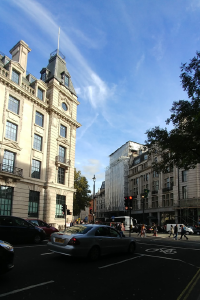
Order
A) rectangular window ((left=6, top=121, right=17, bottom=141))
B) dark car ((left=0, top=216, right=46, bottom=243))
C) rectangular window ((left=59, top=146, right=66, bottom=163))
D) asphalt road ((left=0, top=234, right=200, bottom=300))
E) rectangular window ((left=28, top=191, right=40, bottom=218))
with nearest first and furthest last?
asphalt road ((left=0, top=234, right=200, bottom=300)) → dark car ((left=0, top=216, right=46, bottom=243)) → rectangular window ((left=6, top=121, right=17, bottom=141)) → rectangular window ((left=28, top=191, right=40, bottom=218)) → rectangular window ((left=59, top=146, right=66, bottom=163))

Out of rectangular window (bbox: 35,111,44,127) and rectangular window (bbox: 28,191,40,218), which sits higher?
rectangular window (bbox: 35,111,44,127)

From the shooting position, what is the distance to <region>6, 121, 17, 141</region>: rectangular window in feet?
82.9

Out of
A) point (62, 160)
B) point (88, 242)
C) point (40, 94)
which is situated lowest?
point (88, 242)

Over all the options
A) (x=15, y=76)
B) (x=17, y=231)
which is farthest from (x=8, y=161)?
(x=17, y=231)

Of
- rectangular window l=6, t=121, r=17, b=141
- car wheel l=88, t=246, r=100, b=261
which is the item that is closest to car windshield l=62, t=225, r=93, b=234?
car wheel l=88, t=246, r=100, b=261

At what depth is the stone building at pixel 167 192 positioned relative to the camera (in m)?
44.3

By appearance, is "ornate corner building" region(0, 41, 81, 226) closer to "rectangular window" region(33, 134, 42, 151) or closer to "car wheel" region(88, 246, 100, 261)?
"rectangular window" region(33, 134, 42, 151)

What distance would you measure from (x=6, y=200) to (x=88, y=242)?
18072 mm

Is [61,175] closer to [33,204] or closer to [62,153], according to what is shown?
[62,153]

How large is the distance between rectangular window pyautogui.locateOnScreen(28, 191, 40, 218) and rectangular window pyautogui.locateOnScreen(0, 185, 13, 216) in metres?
2.86

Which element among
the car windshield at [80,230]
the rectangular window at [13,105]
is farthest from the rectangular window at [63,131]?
the car windshield at [80,230]

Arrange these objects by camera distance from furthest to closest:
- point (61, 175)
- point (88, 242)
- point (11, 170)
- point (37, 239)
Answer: point (61, 175), point (11, 170), point (37, 239), point (88, 242)

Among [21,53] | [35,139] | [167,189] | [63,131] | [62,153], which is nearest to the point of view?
[35,139]

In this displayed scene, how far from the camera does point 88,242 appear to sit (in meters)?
8.34
